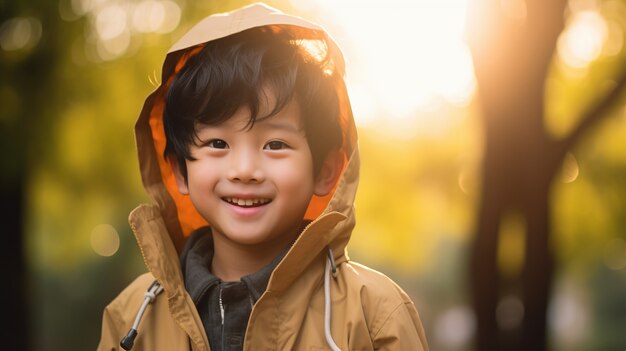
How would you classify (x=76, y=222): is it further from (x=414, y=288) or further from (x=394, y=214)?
(x=414, y=288)

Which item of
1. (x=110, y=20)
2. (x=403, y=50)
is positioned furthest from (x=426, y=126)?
(x=110, y=20)

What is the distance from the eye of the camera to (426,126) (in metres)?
11.7

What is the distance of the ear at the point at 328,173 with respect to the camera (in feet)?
8.94

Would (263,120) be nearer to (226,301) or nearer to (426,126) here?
(226,301)

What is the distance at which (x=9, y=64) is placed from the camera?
7816 millimetres

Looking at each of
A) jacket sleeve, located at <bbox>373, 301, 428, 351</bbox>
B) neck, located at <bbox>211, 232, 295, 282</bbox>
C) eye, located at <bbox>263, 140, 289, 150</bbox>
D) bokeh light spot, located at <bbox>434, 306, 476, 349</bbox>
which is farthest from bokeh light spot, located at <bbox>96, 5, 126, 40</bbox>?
bokeh light spot, located at <bbox>434, 306, 476, 349</bbox>

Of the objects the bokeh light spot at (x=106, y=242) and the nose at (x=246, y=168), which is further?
the bokeh light spot at (x=106, y=242)

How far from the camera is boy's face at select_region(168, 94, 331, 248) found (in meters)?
2.45

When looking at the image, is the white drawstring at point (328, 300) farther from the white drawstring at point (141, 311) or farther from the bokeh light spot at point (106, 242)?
the bokeh light spot at point (106, 242)

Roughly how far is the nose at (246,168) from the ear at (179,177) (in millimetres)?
371

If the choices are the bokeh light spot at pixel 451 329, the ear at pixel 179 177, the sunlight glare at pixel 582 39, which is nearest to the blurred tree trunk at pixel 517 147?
the sunlight glare at pixel 582 39

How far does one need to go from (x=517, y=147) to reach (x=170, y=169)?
3.98m

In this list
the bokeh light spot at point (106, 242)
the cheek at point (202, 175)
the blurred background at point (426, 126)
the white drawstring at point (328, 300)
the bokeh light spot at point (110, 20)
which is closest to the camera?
the white drawstring at point (328, 300)

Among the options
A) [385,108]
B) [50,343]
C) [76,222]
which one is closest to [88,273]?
[50,343]
